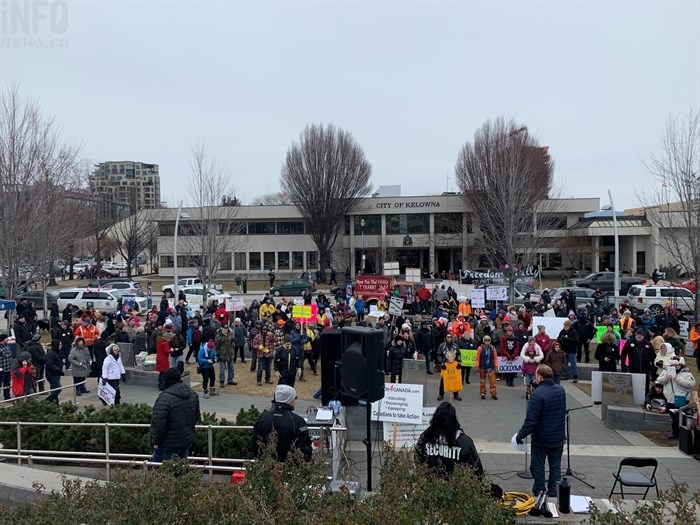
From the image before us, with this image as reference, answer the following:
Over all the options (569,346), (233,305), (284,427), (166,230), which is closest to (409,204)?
(166,230)

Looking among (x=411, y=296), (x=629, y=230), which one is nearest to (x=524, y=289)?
(x=411, y=296)

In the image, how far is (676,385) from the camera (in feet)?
37.0

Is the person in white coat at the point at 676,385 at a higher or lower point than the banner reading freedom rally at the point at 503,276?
lower

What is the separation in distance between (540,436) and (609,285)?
36.3 metres

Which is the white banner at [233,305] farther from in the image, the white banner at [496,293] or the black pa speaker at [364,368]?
the black pa speaker at [364,368]

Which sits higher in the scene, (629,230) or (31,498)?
(629,230)

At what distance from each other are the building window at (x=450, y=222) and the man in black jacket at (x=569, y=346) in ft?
145

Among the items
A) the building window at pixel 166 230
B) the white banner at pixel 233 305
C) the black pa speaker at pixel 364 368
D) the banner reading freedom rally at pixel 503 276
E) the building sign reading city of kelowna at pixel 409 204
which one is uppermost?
the building sign reading city of kelowna at pixel 409 204

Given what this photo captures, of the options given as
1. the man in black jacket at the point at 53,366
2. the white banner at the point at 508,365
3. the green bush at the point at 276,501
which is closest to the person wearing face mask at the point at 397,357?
the white banner at the point at 508,365

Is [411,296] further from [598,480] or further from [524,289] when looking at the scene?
[598,480]

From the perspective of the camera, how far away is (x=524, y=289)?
34.5m

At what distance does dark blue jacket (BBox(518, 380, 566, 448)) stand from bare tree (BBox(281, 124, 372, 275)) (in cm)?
4988

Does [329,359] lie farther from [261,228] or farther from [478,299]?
[261,228]

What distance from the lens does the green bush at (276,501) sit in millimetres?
4457
